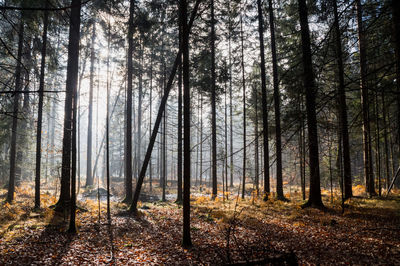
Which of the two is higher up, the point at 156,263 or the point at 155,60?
the point at 155,60

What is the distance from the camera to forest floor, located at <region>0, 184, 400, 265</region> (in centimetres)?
546

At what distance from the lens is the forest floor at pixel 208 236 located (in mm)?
5457

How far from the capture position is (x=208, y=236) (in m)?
7.45

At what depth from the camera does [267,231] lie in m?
7.49

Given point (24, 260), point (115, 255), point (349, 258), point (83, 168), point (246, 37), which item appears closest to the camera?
point (349, 258)

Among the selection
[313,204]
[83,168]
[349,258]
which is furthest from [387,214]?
[83,168]

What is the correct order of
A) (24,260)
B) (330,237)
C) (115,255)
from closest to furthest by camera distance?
1. (24,260)
2. (115,255)
3. (330,237)

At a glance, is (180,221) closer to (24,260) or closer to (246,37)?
(24,260)

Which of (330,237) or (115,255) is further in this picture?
(330,237)

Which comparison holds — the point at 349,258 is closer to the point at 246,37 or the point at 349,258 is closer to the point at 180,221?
the point at 180,221

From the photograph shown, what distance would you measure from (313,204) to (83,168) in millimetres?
76247

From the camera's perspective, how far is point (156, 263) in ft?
18.2

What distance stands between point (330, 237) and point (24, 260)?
849cm

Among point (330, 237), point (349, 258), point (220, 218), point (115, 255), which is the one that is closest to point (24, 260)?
point (115, 255)
